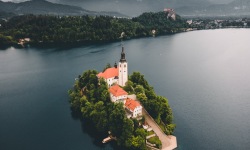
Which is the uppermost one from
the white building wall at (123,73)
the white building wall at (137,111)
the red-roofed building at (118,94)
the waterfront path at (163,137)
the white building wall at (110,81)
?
the white building wall at (123,73)

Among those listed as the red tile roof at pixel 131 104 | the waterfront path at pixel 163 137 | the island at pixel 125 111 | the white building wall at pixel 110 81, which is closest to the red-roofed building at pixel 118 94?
the island at pixel 125 111

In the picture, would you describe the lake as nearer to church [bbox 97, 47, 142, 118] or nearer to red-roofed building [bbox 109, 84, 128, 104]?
church [bbox 97, 47, 142, 118]

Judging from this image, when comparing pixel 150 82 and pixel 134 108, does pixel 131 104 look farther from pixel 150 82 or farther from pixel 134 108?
→ pixel 150 82

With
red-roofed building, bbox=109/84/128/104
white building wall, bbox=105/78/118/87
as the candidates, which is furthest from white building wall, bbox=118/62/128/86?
red-roofed building, bbox=109/84/128/104

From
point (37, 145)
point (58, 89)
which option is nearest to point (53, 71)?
point (58, 89)

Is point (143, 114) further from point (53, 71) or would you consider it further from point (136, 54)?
point (136, 54)

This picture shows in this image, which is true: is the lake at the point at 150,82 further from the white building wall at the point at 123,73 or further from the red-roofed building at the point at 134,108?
the white building wall at the point at 123,73
